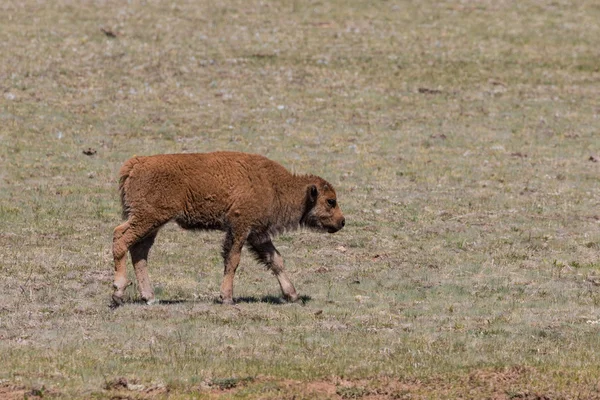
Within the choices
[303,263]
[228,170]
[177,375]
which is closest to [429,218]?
[303,263]

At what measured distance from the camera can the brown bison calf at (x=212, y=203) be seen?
1616 cm

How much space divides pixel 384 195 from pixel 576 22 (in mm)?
22160

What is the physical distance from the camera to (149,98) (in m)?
34.2

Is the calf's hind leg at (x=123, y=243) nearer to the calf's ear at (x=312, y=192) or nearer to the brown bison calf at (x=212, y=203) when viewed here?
the brown bison calf at (x=212, y=203)

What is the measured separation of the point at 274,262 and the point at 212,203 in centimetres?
140

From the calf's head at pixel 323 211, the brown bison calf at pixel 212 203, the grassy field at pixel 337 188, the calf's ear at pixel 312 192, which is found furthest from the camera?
the calf's head at pixel 323 211

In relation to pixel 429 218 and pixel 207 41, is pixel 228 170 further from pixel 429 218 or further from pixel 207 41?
pixel 207 41

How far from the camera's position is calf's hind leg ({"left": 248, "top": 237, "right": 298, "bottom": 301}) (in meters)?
17.0

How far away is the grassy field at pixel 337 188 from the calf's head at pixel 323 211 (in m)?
1.08

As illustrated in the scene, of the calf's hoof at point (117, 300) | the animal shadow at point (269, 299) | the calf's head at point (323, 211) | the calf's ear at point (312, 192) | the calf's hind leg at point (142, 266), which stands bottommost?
the animal shadow at point (269, 299)

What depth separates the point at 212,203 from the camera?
53.8ft

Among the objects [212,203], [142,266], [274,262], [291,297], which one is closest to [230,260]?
[274,262]

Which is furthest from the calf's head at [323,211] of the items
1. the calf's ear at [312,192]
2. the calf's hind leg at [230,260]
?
the calf's hind leg at [230,260]

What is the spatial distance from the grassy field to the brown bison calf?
66cm
